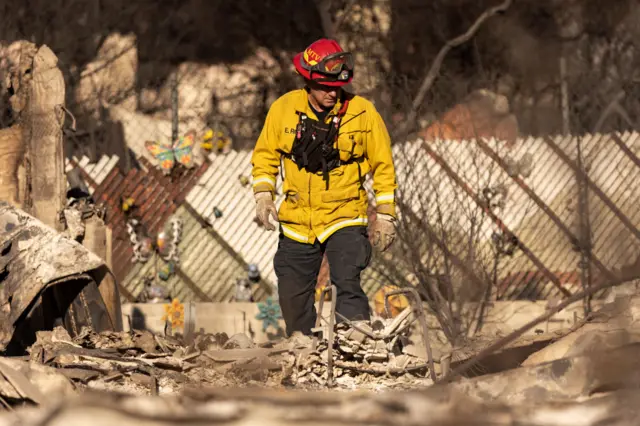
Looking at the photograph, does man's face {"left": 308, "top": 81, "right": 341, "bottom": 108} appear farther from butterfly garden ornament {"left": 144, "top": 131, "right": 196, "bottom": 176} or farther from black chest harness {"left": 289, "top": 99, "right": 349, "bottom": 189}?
butterfly garden ornament {"left": 144, "top": 131, "right": 196, "bottom": 176}

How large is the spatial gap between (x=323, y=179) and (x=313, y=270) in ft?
1.89

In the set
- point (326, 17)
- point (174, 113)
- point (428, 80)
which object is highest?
point (326, 17)

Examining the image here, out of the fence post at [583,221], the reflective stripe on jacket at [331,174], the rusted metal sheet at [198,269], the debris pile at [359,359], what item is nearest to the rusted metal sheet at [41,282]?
the reflective stripe on jacket at [331,174]

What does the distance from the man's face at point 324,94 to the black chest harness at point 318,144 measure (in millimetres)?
83

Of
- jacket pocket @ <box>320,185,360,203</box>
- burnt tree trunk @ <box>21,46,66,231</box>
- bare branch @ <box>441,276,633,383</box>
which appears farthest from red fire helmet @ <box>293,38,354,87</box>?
bare branch @ <box>441,276,633,383</box>

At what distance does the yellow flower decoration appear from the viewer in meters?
11.4

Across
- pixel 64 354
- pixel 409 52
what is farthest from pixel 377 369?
pixel 409 52

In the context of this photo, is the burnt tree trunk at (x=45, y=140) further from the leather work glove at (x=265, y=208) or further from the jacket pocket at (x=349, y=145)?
the jacket pocket at (x=349, y=145)

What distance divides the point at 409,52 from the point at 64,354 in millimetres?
12220

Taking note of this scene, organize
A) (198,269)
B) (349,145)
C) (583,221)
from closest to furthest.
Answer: (349,145) < (583,221) < (198,269)

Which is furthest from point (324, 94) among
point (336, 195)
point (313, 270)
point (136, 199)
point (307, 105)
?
point (136, 199)

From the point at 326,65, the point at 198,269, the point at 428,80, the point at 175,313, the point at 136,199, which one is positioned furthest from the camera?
the point at 428,80

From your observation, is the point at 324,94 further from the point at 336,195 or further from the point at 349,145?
the point at 336,195

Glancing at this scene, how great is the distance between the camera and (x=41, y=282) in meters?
7.15
